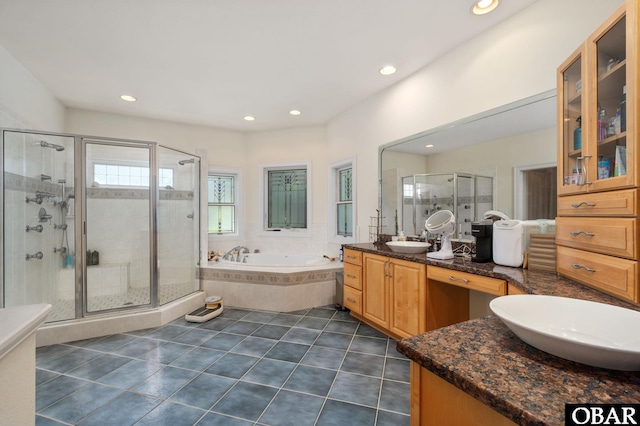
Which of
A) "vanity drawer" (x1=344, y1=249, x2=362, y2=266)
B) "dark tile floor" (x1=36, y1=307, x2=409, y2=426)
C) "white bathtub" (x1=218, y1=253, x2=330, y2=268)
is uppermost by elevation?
"vanity drawer" (x1=344, y1=249, x2=362, y2=266)

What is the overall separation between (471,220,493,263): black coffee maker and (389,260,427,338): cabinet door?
0.41 meters

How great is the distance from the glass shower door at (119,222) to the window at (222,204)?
4.51 ft

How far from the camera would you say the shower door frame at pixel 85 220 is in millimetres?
2809

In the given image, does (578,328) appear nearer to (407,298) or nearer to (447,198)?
(407,298)

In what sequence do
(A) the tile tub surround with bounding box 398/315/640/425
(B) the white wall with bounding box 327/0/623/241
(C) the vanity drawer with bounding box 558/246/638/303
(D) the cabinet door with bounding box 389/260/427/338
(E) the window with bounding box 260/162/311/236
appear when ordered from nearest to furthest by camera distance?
(A) the tile tub surround with bounding box 398/315/640/425 → (C) the vanity drawer with bounding box 558/246/638/303 → (B) the white wall with bounding box 327/0/623/241 → (D) the cabinet door with bounding box 389/260/427/338 → (E) the window with bounding box 260/162/311/236

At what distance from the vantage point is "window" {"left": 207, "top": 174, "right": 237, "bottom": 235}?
4656 mm

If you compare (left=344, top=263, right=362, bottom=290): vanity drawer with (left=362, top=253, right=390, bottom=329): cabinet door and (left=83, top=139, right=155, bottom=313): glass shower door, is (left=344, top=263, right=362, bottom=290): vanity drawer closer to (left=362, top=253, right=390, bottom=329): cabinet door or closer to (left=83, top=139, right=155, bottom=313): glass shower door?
(left=362, top=253, right=390, bottom=329): cabinet door

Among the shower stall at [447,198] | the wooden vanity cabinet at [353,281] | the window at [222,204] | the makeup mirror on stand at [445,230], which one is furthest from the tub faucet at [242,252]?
the makeup mirror on stand at [445,230]

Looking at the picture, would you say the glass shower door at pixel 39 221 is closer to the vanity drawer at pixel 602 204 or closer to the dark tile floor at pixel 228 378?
the dark tile floor at pixel 228 378

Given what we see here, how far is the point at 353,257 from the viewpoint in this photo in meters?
3.02

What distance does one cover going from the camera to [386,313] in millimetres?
2572

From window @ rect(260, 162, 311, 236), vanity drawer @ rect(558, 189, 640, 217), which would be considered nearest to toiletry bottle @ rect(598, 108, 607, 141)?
vanity drawer @ rect(558, 189, 640, 217)

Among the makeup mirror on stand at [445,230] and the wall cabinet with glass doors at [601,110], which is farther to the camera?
the makeup mirror on stand at [445,230]

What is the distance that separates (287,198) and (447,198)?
9.09ft
